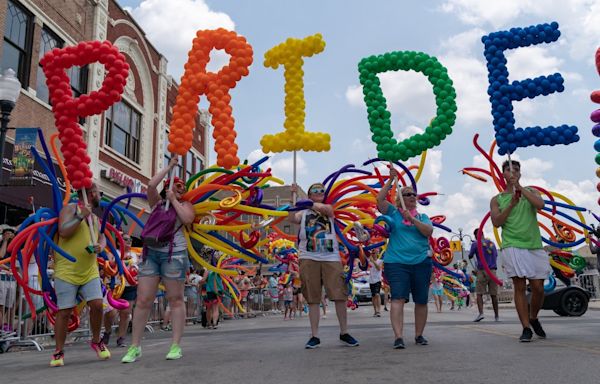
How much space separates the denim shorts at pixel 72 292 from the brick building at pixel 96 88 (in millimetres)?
7830

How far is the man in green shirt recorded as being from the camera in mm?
5520

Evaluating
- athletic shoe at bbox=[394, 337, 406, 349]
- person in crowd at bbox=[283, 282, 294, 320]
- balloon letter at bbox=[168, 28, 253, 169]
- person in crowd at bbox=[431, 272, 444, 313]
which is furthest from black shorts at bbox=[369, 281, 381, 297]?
athletic shoe at bbox=[394, 337, 406, 349]

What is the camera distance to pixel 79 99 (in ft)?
18.9

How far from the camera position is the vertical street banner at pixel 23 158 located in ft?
36.2

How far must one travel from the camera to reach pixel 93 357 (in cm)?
568

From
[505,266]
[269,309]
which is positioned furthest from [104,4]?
[505,266]

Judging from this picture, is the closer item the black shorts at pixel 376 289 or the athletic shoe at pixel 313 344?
the athletic shoe at pixel 313 344

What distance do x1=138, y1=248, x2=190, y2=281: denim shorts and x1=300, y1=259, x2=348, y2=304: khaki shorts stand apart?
4.17 ft

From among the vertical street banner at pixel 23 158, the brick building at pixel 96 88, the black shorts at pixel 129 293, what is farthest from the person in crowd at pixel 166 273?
the brick building at pixel 96 88

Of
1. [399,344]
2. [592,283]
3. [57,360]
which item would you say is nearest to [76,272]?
[57,360]

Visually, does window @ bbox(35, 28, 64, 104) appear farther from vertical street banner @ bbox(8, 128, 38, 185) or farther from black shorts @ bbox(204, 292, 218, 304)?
black shorts @ bbox(204, 292, 218, 304)

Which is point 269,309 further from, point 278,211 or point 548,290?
point 278,211

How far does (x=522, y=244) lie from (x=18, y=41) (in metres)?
12.7

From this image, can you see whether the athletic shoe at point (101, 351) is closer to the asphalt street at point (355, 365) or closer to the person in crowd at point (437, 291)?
the asphalt street at point (355, 365)
